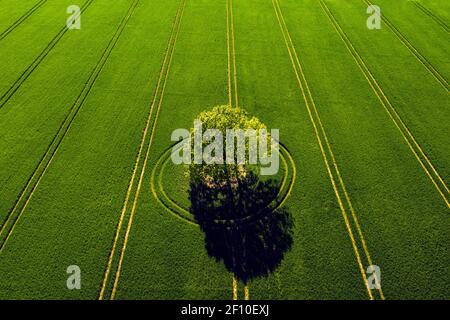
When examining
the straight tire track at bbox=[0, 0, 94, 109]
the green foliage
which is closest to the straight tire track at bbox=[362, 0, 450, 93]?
the green foliage

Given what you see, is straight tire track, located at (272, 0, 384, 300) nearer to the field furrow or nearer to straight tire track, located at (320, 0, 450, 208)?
straight tire track, located at (320, 0, 450, 208)

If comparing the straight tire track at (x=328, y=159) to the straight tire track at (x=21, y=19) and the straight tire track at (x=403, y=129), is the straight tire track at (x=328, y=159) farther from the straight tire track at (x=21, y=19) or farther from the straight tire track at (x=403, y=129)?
the straight tire track at (x=21, y=19)

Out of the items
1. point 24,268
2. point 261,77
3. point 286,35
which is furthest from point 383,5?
point 24,268

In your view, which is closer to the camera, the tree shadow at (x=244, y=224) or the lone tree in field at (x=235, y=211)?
the tree shadow at (x=244, y=224)

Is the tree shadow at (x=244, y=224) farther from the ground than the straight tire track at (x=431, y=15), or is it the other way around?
the straight tire track at (x=431, y=15)

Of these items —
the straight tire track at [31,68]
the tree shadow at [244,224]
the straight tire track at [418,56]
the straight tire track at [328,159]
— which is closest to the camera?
the tree shadow at [244,224]

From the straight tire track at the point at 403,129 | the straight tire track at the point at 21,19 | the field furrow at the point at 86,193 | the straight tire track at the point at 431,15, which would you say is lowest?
the field furrow at the point at 86,193

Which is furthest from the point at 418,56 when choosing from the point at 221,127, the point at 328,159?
the point at 221,127

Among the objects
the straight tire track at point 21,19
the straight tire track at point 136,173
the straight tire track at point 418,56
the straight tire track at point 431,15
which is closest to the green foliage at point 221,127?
the straight tire track at point 136,173

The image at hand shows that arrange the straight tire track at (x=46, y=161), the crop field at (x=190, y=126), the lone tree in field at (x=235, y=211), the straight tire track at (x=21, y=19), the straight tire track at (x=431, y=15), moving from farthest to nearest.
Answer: the straight tire track at (x=431, y=15), the straight tire track at (x=21, y=19), the straight tire track at (x=46, y=161), the lone tree in field at (x=235, y=211), the crop field at (x=190, y=126)
